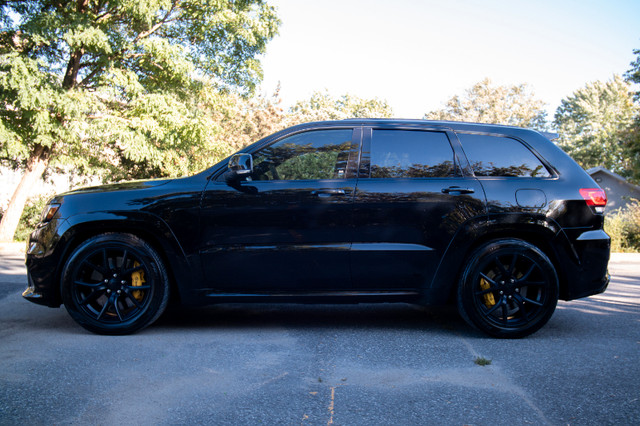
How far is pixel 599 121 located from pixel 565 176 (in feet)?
250

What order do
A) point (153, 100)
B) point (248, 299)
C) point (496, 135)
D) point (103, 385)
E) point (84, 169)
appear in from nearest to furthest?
point (103, 385) < point (248, 299) < point (496, 135) < point (153, 100) < point (84, 169)

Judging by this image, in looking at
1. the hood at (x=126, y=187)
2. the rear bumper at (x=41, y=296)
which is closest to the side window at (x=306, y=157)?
the hood at (x=126, y=187)

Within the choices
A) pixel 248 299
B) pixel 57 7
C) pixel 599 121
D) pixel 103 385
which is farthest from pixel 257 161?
pixel 599 121

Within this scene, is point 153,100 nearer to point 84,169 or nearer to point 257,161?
point 84,169

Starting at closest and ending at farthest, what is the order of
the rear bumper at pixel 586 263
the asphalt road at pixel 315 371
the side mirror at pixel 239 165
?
1. the asphalt road at pixel 315 371
2. the side mirror at pixel 239 165
3. the rear bumper at pixel 586 263

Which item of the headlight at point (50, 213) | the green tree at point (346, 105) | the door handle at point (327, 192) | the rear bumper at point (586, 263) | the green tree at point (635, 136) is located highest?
the green tree at point (346, 105)

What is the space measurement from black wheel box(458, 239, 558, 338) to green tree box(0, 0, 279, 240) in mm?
12585

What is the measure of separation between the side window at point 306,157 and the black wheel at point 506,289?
1.39 meters

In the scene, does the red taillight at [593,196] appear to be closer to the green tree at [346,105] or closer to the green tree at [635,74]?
the green tree at [635,74]

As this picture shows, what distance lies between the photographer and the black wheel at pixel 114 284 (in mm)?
4648

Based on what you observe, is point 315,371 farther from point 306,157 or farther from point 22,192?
point 22,192

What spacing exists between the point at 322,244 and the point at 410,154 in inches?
44.0

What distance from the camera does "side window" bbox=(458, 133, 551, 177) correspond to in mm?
4898

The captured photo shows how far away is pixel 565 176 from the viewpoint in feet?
15.9
